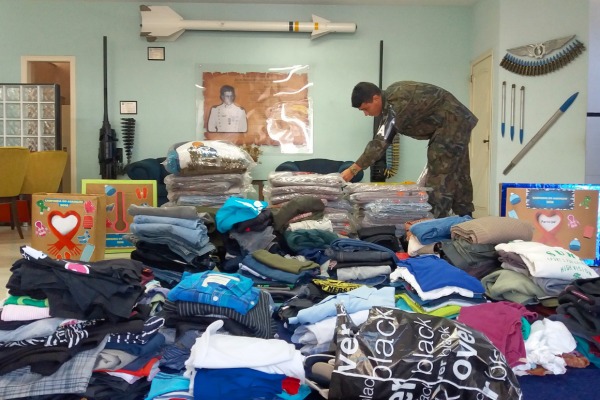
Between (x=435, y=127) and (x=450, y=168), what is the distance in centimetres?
34

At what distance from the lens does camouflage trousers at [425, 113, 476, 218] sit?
3.26 meters

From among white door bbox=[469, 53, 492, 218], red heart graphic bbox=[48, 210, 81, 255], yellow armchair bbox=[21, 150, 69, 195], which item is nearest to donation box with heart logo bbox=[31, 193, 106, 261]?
red heart graphic bbox=[48, 210, 81, 255]

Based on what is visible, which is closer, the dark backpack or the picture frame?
the dark backpack

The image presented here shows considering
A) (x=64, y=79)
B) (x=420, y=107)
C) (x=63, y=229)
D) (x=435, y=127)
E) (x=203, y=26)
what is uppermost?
(x=203, y=26)

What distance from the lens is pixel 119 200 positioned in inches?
133

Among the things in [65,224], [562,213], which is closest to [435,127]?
[562,213]

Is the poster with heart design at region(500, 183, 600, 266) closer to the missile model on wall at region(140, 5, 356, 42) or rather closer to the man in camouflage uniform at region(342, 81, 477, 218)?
Result: the man in camouflage uniform at region(342, 81, 477, 218)

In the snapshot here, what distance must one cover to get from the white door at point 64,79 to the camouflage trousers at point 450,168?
538cm

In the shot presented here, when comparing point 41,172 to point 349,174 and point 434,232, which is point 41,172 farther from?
point 434,232

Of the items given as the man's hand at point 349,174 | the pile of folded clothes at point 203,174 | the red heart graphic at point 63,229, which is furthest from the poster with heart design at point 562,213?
the red heart graphic at point 63,229

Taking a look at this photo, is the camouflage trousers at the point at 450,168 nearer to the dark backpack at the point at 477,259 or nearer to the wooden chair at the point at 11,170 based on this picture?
the dark backpack at the point at 477,259

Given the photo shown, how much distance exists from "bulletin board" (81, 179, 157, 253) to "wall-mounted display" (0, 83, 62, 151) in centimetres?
367

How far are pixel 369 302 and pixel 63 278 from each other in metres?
0.88

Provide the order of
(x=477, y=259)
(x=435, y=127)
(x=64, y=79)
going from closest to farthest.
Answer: (x=477, y=259) → (x=435, y=127) → (x=64, y=79)
